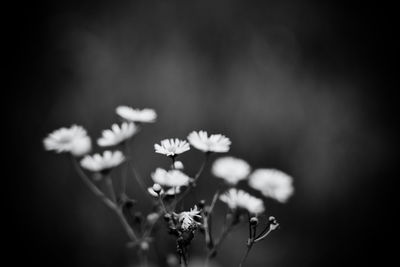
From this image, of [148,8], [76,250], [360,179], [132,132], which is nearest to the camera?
[132,132]

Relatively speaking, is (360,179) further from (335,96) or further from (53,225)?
(53,225)

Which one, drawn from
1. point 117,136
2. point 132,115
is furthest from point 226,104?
point 117,136

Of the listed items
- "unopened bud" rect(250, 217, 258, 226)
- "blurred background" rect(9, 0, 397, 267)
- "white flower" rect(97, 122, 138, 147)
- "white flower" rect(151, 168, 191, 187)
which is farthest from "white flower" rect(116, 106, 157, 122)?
"blurred background" rect(9, 0, 397, 267)

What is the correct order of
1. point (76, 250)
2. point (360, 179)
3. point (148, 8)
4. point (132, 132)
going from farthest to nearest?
point (148, 8)
point (360, 179)
point (76, 250)
point (132, 132)

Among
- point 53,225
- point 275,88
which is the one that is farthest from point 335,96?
point 53,225

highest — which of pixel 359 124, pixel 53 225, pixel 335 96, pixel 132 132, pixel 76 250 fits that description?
pixel 335 96

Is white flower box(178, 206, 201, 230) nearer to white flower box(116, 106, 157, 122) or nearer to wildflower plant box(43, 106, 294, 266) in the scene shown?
wildflower plant box(43, 106, 294, 266)

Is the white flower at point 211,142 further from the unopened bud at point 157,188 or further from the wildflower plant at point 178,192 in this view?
the unopened bud at point 157,188

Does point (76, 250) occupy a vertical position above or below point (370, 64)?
below
